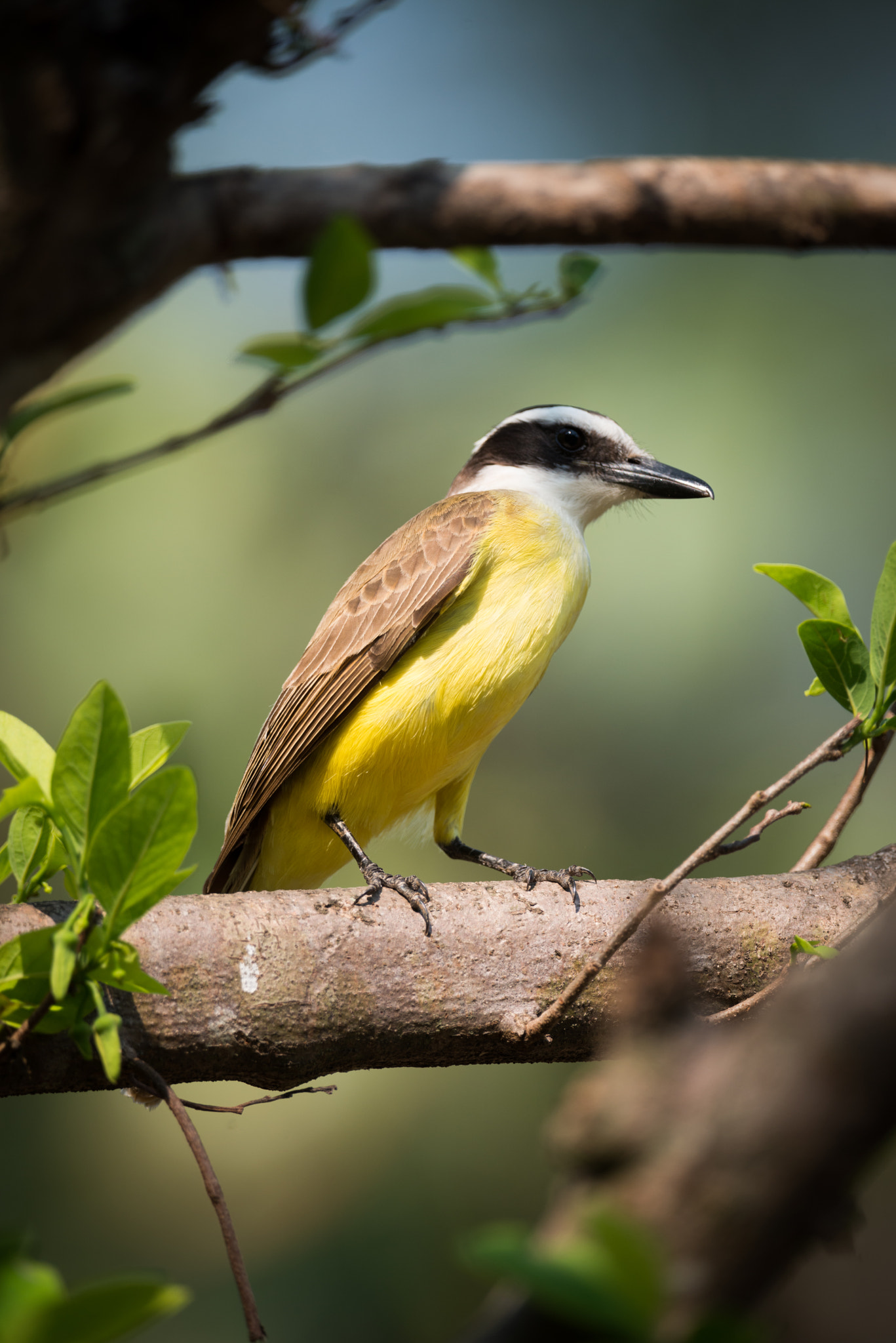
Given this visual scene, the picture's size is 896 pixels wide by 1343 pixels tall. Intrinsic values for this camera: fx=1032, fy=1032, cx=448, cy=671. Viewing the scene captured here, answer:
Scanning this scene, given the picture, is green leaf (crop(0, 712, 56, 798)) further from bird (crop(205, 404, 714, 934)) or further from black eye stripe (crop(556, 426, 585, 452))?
black eye stripe (crop(556, 426, 585, 452))

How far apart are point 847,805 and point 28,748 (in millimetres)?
1715

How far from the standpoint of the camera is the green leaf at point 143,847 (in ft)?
4.17

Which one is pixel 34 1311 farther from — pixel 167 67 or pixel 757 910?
pixel 757 910

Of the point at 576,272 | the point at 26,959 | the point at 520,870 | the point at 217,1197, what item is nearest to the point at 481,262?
the point at 576,272

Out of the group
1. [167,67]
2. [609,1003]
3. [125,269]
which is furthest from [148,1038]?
[167,67]

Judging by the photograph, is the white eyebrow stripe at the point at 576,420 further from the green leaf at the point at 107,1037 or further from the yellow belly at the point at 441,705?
the green leaf at the point at 107,1037

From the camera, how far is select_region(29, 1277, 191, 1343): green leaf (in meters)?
0.79

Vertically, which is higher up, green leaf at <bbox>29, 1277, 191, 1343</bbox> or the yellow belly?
green leaf at <bbox>29, 1277, 191, 1343</bbox>

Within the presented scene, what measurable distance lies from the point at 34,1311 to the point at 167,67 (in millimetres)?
1025

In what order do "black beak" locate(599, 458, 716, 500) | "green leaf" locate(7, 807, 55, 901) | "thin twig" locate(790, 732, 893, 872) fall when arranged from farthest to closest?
"black beak" locate(599, 458, 716, 500)
"thin twig" locate(790, 732, 893, 872)
"green leaf" locate(7, 807, 55, 901)

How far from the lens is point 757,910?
237 cm

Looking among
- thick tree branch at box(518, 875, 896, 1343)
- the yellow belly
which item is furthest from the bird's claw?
thick tree branch at box(518, 875, 896, 1343)

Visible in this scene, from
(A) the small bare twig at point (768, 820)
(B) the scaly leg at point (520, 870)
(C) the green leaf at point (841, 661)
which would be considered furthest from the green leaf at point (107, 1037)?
(C) the green leaf at point (841, 661)

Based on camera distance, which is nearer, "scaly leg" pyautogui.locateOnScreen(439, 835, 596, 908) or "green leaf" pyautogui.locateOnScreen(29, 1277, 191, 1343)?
"green leaf" pyautogui.locateOnScreen(29, 1277, 191, 1343)
